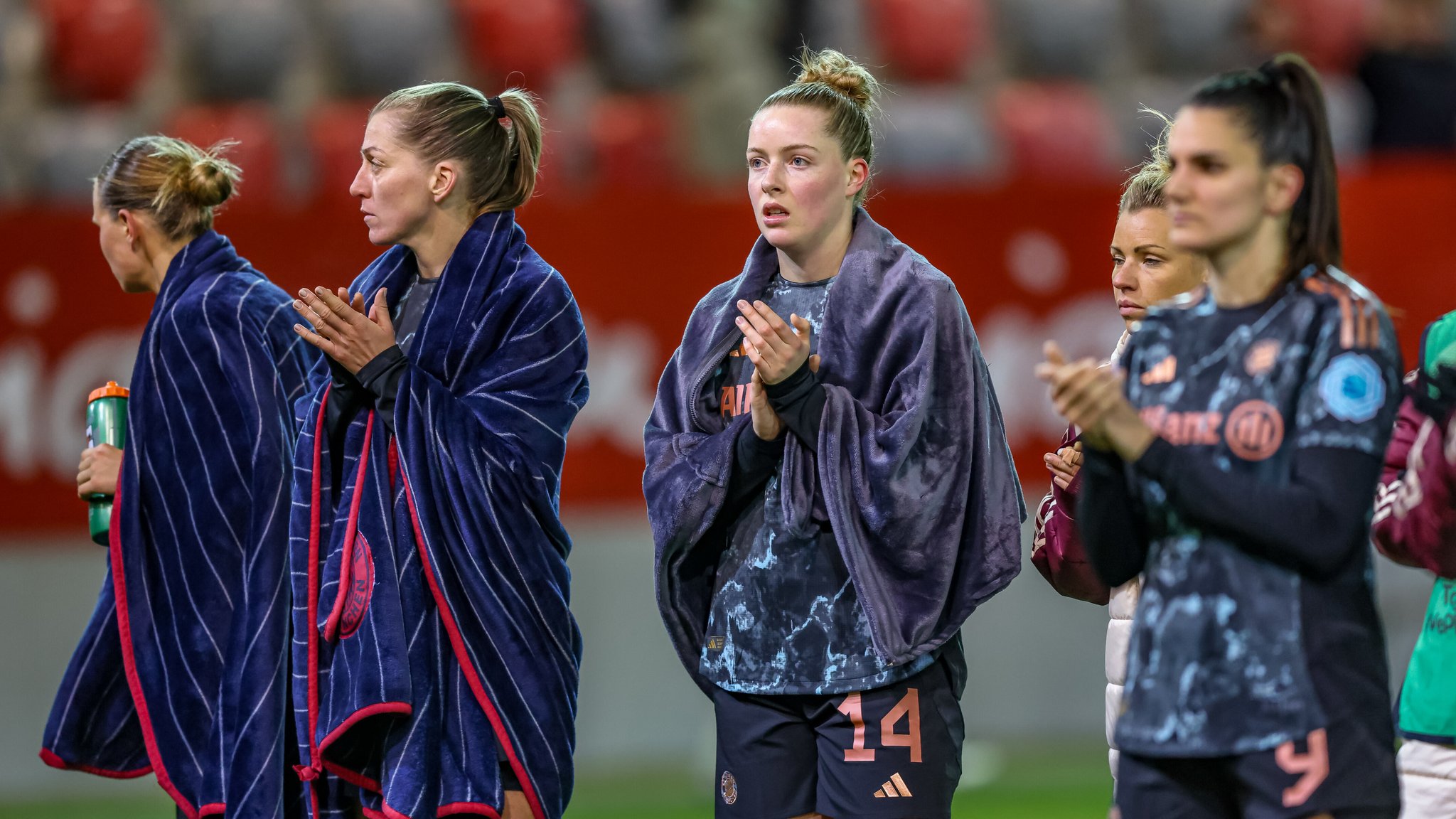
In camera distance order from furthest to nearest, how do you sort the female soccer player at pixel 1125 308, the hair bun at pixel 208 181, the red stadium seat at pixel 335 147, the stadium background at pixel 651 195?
the red stadium seat at pixel 335 147 < the stadium background at pixel 651 195 < the hair bun at pixel 208 181 < the female soccer player at pixel 1125 308

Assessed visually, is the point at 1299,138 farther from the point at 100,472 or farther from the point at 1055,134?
the point at 1055,134

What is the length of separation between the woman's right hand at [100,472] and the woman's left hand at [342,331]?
2.51 feet

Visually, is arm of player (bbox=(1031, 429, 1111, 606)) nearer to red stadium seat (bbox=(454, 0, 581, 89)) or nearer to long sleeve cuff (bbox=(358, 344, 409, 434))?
long sleeve cuff (bbox=(358, 344, 409, 434))

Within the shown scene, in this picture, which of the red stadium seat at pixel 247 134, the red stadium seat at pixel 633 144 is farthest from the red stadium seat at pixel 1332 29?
the red stadium seat at pixel 247 134

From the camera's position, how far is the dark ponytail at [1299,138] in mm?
2436

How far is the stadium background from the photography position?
588 cm

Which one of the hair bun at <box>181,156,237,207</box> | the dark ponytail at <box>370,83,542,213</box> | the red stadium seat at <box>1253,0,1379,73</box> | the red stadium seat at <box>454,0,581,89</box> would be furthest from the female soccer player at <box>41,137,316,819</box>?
the red stadium seat at <box>1253,0,1379,73</box>

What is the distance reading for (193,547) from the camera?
3617 millimetres

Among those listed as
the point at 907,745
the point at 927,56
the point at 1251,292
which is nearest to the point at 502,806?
the point at 907,745

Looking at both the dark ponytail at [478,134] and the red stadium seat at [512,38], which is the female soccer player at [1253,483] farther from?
the red stadium seat at [512,38]

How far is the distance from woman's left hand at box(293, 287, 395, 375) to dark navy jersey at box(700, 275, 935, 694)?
26.4 inches

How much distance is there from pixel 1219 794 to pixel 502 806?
136cm

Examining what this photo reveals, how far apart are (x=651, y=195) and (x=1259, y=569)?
4159 millimetres

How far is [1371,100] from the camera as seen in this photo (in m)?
7.83
